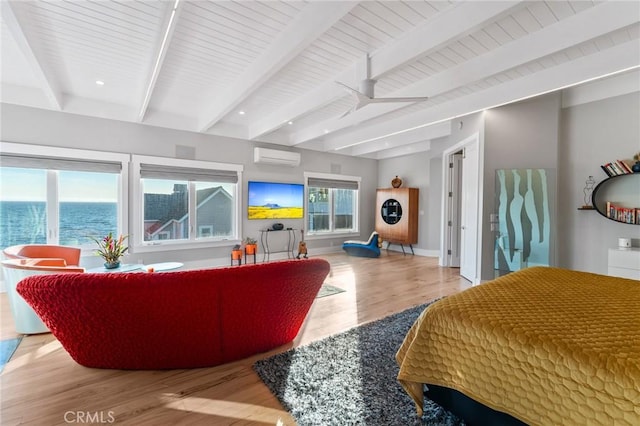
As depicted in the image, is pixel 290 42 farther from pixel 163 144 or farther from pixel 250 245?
pixel 250 245

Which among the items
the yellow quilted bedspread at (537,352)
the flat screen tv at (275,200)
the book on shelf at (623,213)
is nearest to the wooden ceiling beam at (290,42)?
the yellow quilted bedspread at (537,352)

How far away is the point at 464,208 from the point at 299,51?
12.6ft

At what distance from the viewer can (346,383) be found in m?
1.92

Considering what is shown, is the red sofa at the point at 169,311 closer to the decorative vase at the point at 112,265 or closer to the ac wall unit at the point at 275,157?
the decorative vase at the point at 112,265

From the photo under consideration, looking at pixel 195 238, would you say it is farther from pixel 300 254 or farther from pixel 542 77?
pixel 542 77

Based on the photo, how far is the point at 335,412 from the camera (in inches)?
65.1

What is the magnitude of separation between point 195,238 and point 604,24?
19.8 feet

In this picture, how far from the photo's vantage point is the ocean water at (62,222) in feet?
13.4

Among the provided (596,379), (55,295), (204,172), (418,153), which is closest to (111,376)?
(55,295)

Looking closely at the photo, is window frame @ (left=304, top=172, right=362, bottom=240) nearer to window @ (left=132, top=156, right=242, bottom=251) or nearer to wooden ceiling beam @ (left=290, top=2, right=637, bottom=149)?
window @ (left=132, top=156, right=242, bottom=251)

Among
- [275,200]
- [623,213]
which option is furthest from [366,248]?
[623,213]

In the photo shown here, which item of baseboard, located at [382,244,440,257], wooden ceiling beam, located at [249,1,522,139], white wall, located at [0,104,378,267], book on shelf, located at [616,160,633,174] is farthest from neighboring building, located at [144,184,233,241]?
book on shelf, located at [616,160,633,174]

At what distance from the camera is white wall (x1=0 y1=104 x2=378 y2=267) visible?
4137 mm

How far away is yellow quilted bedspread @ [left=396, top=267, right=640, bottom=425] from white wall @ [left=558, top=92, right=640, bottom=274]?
2.56m
